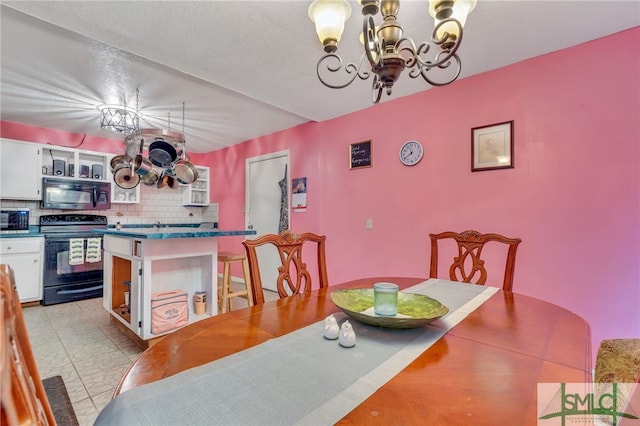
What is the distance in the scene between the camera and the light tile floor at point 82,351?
1801mm

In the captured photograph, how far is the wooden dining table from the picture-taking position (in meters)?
0.57

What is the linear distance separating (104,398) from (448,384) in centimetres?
205

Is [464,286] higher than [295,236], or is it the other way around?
[295,236]

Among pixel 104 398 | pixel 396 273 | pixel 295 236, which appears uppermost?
pixel 295 236

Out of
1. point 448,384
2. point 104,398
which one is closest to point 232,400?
point 448,384

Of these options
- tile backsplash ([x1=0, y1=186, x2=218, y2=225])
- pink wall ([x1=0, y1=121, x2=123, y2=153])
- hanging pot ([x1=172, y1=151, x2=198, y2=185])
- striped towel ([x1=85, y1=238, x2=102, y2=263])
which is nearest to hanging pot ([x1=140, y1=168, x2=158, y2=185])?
hanging pot ([x1=172, y1=151, x2=198, y2=185])

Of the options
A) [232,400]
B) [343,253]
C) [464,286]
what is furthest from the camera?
[343,253]

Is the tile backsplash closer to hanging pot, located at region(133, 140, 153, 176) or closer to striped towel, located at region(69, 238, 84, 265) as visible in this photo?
striped towel, located at region(69, 238, 84, 265)

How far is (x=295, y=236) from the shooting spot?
1.60 meters

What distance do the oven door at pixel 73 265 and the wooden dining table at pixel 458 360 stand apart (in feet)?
12.2

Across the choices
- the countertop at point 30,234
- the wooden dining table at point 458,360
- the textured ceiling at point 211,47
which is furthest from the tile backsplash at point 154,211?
the wooden dining table at point 458,360

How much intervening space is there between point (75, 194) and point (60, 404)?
401 cm

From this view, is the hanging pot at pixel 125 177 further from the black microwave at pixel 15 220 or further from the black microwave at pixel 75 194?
the black microwave at pixel 15 220

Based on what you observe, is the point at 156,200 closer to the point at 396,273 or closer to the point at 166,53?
the point at 166,53
